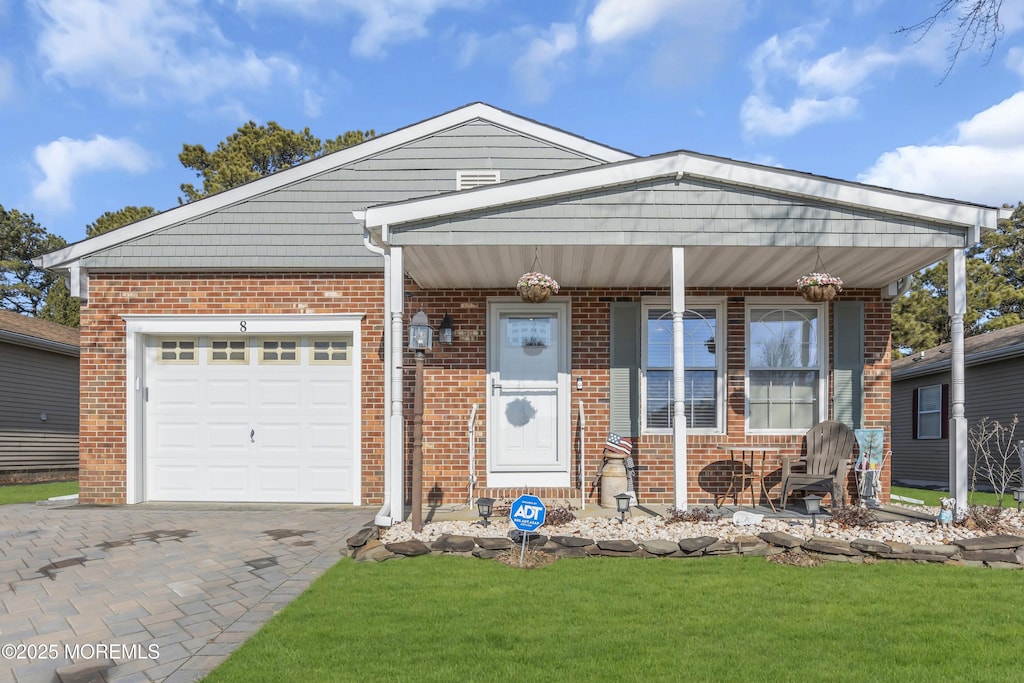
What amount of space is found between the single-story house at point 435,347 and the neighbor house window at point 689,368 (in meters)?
0.02

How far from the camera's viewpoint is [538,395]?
7645 millimetres

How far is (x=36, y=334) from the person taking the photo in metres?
12.7

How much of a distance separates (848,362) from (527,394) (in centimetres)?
375

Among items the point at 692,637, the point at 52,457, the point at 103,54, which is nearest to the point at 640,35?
the point at 103,54

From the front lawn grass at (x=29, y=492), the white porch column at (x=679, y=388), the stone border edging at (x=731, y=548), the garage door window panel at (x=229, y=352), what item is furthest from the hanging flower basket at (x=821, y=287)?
the front lawn grass at (x=29, y=492)

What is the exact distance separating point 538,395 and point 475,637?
4.39 meters

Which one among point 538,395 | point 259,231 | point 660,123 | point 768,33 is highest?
point 768,33

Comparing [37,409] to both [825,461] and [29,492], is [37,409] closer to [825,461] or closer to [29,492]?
[29,492]

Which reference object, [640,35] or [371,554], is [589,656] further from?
[640,35]

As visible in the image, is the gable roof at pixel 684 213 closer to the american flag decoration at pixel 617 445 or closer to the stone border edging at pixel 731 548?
the american flag decoration at pixel 617 445

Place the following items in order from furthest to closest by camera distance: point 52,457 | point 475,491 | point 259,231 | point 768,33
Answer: point 52,457
point 768,33
point 259,231
point 475,491

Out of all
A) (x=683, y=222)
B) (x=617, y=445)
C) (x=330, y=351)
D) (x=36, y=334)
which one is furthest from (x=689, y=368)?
(x=36, y=334)

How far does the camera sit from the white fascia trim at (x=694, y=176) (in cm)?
566

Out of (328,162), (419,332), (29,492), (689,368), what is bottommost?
(29,492)
